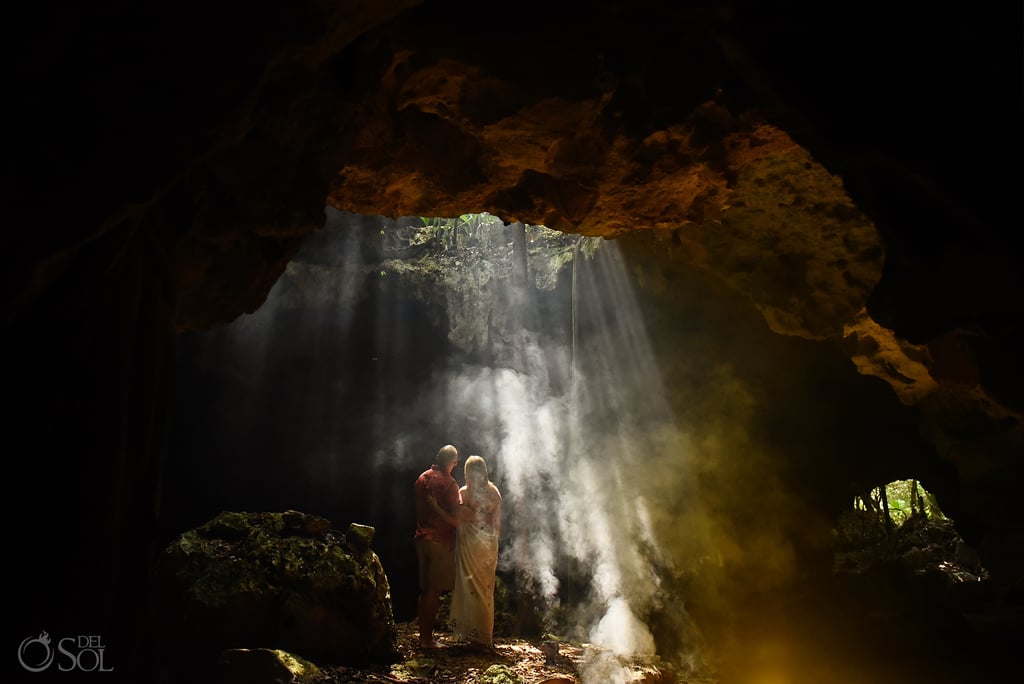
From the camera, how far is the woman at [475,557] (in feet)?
25.8

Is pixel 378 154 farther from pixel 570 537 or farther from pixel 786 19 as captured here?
pixel 570 537

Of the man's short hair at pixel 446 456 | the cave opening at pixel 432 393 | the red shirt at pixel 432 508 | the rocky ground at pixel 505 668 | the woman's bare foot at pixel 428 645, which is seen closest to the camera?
the rocky ground at pixel 505 668

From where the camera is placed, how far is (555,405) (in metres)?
12.0

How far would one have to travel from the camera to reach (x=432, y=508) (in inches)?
334

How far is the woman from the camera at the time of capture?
786cm

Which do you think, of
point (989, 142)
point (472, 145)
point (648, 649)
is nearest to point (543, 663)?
point (648, 649)

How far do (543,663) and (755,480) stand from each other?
11.6 ft

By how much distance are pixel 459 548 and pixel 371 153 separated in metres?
5.50

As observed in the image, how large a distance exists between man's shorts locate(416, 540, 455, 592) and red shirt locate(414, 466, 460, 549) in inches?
4.2

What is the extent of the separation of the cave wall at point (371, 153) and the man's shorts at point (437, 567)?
5.13 meters

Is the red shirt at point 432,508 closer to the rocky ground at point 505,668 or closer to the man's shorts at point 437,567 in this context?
the man's shorts at point 437,567

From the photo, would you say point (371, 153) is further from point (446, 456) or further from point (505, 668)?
point (505, 668)

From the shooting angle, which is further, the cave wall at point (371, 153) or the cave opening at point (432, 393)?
the cave opening at point (432, 393)

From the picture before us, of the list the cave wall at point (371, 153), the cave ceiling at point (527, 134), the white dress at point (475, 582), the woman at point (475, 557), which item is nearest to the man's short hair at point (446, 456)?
the woman at point (475, 557)
